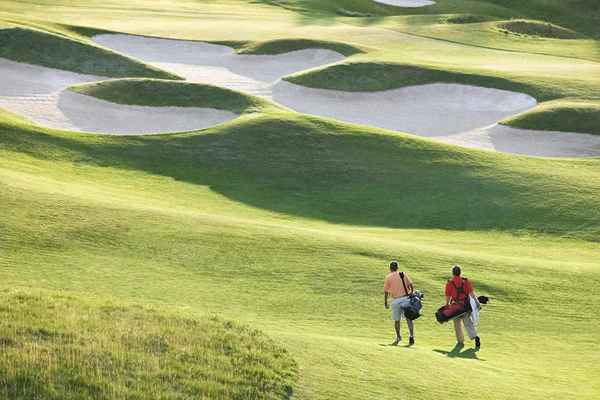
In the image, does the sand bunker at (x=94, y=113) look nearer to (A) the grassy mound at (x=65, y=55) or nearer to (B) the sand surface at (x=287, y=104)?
(B) the sand surface at (x=287, y=104)

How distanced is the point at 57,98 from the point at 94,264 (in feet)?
88.0

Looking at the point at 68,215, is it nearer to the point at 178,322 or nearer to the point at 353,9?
the point at 178,322

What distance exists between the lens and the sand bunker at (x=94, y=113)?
153 ft

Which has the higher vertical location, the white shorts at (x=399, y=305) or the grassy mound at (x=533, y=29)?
the grassy mound at (x=533, y=29)

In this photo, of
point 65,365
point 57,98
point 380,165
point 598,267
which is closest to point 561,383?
point 65,365

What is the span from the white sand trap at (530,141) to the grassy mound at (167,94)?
1072cm

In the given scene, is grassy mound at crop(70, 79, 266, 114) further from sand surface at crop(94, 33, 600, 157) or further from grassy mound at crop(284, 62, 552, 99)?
grassy mound at crop(284, 62, 552, 99)

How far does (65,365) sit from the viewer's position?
1570 centimetres

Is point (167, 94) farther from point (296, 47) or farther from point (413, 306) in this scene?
point (413, 306)

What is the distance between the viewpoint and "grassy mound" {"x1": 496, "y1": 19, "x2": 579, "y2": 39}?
8553 cm

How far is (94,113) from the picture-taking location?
4841cm

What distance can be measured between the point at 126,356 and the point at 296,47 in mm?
50459

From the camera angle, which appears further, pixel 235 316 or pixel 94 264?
pixel 94 264

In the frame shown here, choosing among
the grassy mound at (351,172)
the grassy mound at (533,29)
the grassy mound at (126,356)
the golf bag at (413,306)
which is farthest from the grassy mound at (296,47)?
the grassy mound at (126,356)
